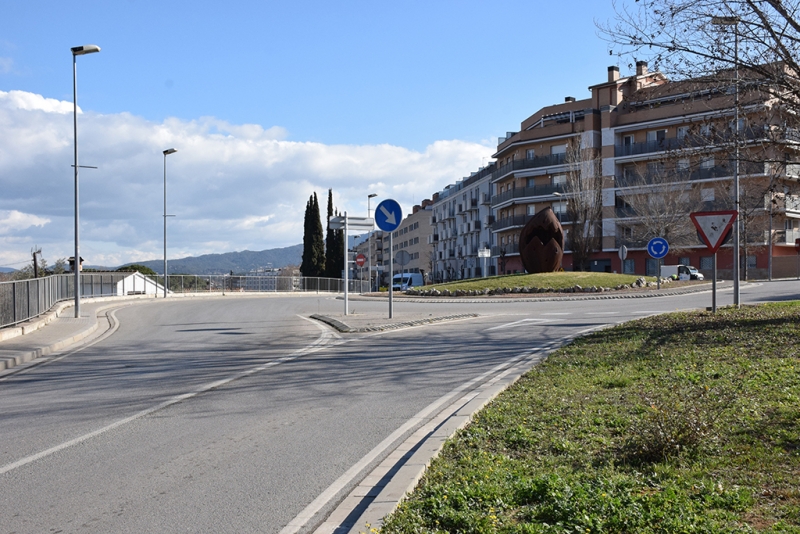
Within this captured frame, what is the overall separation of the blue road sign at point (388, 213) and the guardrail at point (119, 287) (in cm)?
876

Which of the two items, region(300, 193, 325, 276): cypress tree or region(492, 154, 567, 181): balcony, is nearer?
region(492, 154, 567, 181): balcony

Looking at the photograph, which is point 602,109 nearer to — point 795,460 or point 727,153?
point 727,153

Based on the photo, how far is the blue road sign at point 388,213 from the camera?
1839 cm

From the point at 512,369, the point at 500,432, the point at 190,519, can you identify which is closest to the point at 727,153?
the point at 512,369

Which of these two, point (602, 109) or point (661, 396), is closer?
point (661, 396)

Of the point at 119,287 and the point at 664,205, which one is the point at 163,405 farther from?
the point at 664,205

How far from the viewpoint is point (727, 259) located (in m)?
67.4

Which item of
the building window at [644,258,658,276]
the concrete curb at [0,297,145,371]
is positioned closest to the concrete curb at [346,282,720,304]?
the concrete curb at [0,297,145,371]

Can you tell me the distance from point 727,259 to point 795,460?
68.6m

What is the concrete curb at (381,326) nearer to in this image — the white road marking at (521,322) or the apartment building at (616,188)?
the white road marking at (521,322)

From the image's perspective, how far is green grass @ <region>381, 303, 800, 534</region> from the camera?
3914 millimetres

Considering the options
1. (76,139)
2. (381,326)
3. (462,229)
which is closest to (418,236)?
(462,229)

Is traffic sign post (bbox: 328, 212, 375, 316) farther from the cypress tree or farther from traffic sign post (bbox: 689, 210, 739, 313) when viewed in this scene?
the cypress tree

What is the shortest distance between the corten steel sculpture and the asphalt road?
27.4m
